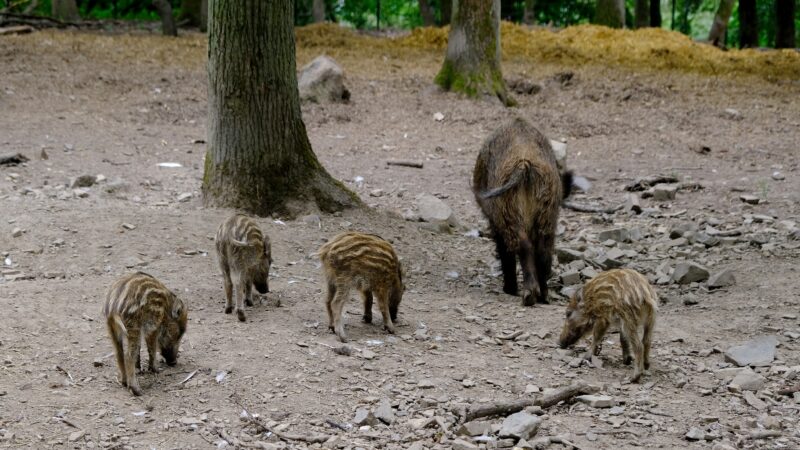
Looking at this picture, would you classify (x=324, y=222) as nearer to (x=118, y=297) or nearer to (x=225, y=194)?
(x=225, y=194)

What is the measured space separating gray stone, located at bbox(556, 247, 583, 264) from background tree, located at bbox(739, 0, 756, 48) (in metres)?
16.9

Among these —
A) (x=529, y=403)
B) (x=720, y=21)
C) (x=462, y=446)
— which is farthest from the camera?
(x=720, y=21)

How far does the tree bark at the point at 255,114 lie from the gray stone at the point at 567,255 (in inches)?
85.1

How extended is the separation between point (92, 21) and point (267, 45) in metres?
13.2

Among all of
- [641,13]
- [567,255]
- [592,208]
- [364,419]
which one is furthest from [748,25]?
[364,419]

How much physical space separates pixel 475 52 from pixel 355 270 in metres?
8.83

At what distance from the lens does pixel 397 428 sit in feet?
17.1

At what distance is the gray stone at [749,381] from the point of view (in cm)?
577

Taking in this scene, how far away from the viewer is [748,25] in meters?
23.8

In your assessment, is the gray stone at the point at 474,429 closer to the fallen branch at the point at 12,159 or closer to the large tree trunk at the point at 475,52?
the fallen branch at the point at 12,159

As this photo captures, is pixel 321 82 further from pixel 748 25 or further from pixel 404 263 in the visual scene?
pixel 748 25

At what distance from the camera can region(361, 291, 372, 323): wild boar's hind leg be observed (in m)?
6.57

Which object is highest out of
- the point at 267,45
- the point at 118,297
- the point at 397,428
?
the point at 267,45

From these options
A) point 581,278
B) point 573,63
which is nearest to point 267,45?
point 581,278
